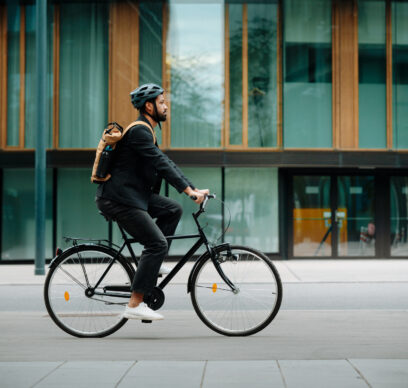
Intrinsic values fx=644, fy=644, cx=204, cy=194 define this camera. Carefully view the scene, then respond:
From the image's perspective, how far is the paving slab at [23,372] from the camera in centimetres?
390

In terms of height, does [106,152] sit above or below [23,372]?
above

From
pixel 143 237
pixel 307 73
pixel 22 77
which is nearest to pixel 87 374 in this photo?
pixel 143 237

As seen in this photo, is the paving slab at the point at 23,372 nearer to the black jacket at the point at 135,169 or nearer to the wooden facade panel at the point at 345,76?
the black jacket at the point at 135,169

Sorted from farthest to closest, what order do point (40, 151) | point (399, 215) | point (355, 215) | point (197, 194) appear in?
point (399, 215)
point (355, 215)
point (40, 151)
point (197, 194)

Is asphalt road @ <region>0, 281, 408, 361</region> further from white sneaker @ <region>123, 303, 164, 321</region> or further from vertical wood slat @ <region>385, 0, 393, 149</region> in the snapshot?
vertical wood slat @ <region>385, 0, 393, 149</region>

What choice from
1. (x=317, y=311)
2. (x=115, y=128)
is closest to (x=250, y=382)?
(x=115, y=128)

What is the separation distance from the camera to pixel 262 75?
51.4 ft

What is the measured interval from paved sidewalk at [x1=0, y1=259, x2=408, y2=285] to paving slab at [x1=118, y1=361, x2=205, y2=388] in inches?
206

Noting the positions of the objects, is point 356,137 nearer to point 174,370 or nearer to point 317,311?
point 317,311

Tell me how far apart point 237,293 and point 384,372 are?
1570mm

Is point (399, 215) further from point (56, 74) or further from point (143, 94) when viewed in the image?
point (143, 94)

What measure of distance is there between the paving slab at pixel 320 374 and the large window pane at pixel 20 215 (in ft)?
39.0

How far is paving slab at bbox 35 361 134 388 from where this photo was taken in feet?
12.6

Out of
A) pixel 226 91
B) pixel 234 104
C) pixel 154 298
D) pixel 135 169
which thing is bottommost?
pixel 154 298
